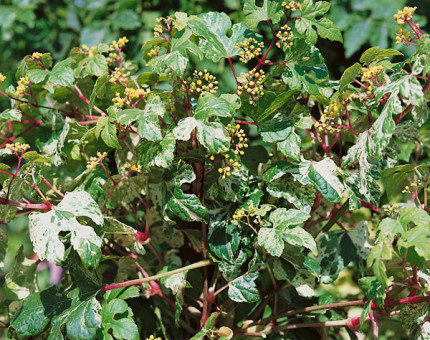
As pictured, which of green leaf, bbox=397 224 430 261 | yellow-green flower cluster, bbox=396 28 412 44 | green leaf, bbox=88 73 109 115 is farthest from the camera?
green leaf, bbox=88 73 109 115

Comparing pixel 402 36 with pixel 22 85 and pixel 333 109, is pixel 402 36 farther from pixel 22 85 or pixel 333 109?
pixel 22 85

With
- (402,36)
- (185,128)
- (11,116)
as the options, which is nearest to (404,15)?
(402,36)

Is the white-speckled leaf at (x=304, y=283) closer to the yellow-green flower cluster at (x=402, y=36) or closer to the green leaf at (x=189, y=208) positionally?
the green leaf at (x=189, y=208)

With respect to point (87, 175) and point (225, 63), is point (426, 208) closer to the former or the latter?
point (87, 175)

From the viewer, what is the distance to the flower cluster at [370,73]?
848mm

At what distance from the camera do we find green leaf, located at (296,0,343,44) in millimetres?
914

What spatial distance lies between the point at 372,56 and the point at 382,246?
1.03 feet

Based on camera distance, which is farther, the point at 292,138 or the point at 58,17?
the point at 58,17

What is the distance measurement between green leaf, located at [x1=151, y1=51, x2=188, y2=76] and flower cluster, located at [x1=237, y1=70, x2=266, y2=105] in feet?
0.32

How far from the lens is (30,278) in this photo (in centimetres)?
111

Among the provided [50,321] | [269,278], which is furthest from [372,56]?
[50,321]

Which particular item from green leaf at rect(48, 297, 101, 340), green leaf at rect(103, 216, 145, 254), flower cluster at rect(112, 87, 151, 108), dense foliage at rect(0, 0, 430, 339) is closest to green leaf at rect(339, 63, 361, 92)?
dense foliage at rect(0, 0, 430, 339)

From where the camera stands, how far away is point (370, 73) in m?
0.85

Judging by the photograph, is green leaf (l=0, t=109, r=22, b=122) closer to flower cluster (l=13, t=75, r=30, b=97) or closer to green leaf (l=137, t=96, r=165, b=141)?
flower cluster (l=13, t=75, r=30, b=97)
